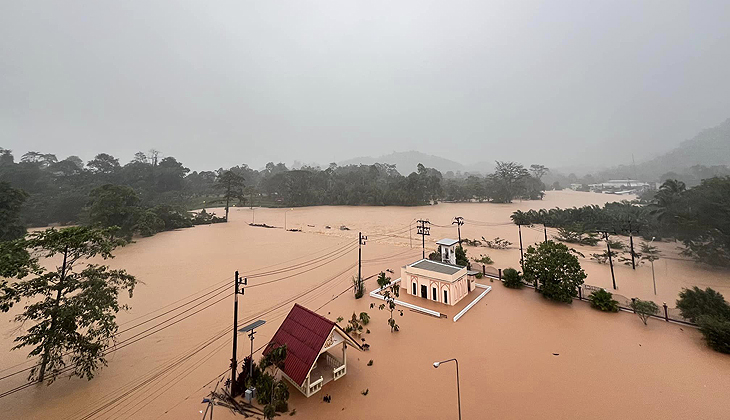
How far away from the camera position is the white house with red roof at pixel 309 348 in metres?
8.23

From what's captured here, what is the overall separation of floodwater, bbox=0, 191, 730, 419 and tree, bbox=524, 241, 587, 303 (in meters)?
0.70

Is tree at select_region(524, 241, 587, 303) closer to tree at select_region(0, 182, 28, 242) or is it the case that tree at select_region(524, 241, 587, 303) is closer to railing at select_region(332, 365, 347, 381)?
railing at select_region(332, 365, 347, 381)

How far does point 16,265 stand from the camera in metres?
7.95

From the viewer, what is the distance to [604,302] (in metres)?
13.4

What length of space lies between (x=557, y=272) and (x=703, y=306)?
5053 mm

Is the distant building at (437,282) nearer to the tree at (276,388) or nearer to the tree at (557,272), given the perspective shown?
the tree at (557,272)

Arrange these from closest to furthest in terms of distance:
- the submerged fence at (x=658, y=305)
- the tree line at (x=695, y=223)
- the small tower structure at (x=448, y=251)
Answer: the submerged fence at (x=658, y=305) → the small tower structure at (x=448, y=251) → the tree line at (x=695, y=223)

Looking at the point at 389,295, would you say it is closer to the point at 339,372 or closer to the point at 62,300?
the point at 339,372

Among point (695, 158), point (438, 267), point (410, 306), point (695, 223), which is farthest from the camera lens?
point (695, 158)

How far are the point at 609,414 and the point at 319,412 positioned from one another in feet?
26.0

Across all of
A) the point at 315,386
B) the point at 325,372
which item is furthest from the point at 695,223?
the point at 315,386

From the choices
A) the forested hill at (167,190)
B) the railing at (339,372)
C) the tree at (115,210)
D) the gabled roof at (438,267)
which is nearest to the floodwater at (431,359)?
the railing at (339,372)

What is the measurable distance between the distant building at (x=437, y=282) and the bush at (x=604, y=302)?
5.58m

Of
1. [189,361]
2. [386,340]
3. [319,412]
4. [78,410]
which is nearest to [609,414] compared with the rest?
[386,340]
